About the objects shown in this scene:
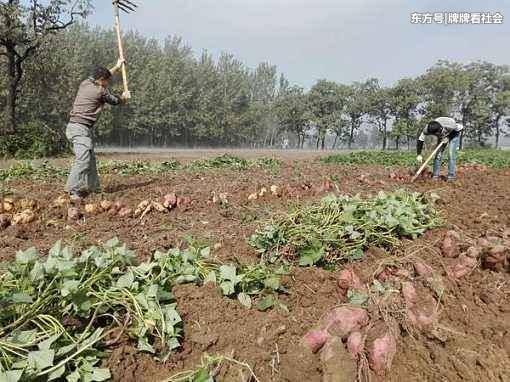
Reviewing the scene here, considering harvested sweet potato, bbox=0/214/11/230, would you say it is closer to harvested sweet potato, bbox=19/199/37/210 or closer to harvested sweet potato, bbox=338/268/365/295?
harvested sweet potato, bbox=19/199/37/210

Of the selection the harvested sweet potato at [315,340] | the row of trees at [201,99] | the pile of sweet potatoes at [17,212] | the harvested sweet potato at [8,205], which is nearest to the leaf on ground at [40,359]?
the harvested sweet potato at [315,340]

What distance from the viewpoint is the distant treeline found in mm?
39938

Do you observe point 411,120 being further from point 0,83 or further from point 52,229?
point 52,229

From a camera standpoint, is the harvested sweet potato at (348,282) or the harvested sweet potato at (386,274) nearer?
the harvested sweet potato at (348,282)

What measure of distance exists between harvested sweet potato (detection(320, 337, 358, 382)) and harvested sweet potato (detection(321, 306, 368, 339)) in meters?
0.09

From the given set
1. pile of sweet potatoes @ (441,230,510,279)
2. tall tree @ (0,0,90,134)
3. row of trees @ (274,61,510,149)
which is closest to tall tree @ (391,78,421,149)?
row of trees @ (274,61,510,149)

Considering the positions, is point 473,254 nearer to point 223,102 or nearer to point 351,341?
point 351,341

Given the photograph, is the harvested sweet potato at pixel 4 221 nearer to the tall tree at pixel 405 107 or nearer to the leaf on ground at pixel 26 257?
the leaf on ground at pixel 26 257

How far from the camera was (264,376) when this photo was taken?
203 centimetres

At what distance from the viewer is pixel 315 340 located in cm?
218

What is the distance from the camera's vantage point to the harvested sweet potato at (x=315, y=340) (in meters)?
2.18

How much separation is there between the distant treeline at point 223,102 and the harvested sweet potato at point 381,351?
2644cm

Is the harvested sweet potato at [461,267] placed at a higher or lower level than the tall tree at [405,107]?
lower

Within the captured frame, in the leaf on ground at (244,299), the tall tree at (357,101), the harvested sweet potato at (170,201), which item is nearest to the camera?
the leaf on ground at (244,299)
